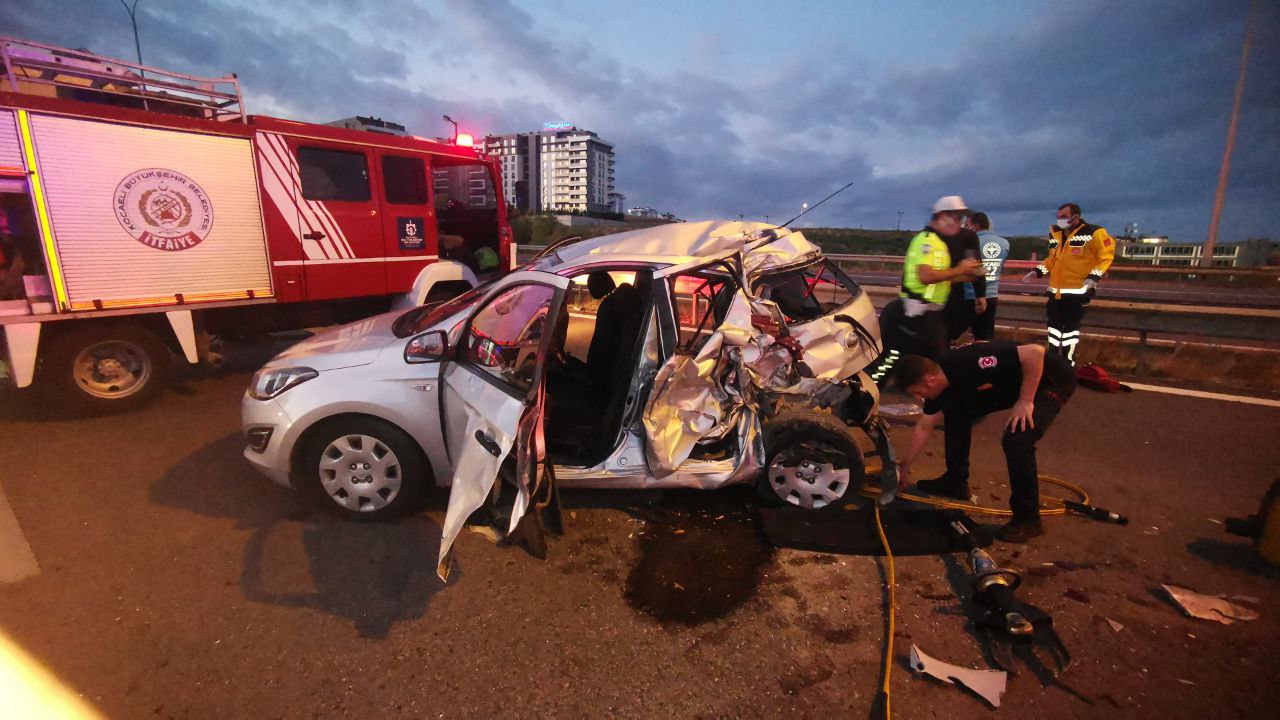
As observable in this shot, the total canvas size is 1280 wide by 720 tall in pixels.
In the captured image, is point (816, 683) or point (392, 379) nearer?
point (816, 683)

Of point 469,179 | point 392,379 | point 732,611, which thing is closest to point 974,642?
point 732,611

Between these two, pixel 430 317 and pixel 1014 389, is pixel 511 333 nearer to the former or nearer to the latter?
pixel 430 317

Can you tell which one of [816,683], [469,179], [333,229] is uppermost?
[469,179]

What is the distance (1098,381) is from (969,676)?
5.17m

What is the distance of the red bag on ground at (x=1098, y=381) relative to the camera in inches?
233

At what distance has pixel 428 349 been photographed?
3.24m

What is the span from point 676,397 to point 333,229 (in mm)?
4698

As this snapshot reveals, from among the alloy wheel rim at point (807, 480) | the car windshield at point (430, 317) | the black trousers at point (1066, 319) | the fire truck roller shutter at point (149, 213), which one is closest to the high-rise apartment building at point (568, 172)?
the fire truck roller shutter at point (149, 213)

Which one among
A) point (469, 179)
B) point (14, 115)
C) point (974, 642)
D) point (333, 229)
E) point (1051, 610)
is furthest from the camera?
point (469, 179)

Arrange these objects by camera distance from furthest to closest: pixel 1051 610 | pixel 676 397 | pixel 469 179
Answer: pixel 469 179, pixel 676 397, pixel 1051 610

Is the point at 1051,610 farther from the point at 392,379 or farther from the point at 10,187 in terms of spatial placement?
the point at 10,187

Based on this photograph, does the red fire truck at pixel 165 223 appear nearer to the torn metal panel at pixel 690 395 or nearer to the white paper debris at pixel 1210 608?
the torn metal panel at pixel 690 395

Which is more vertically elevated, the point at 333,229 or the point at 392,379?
the point at 333,229

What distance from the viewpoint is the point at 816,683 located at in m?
2.30
